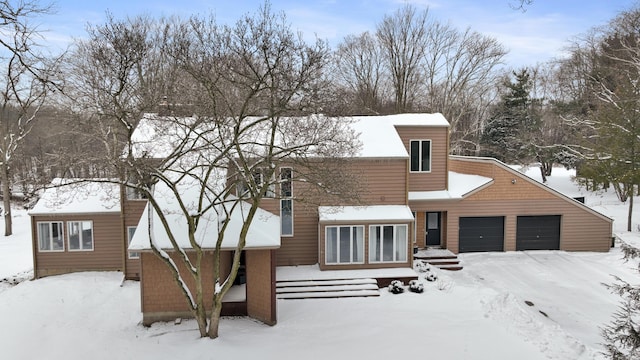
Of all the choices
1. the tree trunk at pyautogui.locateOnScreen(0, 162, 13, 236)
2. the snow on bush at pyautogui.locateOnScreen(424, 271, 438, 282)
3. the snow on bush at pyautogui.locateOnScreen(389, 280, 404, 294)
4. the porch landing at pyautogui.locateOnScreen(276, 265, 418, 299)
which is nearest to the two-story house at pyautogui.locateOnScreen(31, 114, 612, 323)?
the porch landing at pyautogui.locateOnScreen(276, 265, 418, 299)

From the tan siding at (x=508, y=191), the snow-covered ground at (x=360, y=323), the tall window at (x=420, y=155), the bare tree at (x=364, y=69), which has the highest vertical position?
the bare tree at (x=364, y=69)

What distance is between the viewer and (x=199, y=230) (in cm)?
1216

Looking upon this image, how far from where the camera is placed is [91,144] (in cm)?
1220

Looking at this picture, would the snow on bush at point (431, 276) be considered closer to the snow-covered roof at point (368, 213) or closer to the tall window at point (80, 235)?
the snow-covered roof at point (368, 213)

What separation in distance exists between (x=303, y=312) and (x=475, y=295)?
221 inches

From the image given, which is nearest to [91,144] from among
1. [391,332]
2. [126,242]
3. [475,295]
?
[126,242]

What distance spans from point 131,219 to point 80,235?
2512mm

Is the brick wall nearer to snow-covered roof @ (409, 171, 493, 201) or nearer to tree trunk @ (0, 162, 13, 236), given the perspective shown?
snow-covered roof @ (409, 171, 493, 201)

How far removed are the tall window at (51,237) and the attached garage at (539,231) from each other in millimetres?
19287

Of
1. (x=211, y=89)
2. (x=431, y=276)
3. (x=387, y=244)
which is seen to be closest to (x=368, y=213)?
(x=387, y=244)

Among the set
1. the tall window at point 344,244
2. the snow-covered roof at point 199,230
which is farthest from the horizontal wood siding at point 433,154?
the snow-covered roof at point 199,230

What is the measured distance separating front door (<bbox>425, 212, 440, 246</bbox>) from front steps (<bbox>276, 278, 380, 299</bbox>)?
5564 mm

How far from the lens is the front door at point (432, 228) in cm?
1872

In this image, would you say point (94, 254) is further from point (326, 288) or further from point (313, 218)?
point (326, 288)
